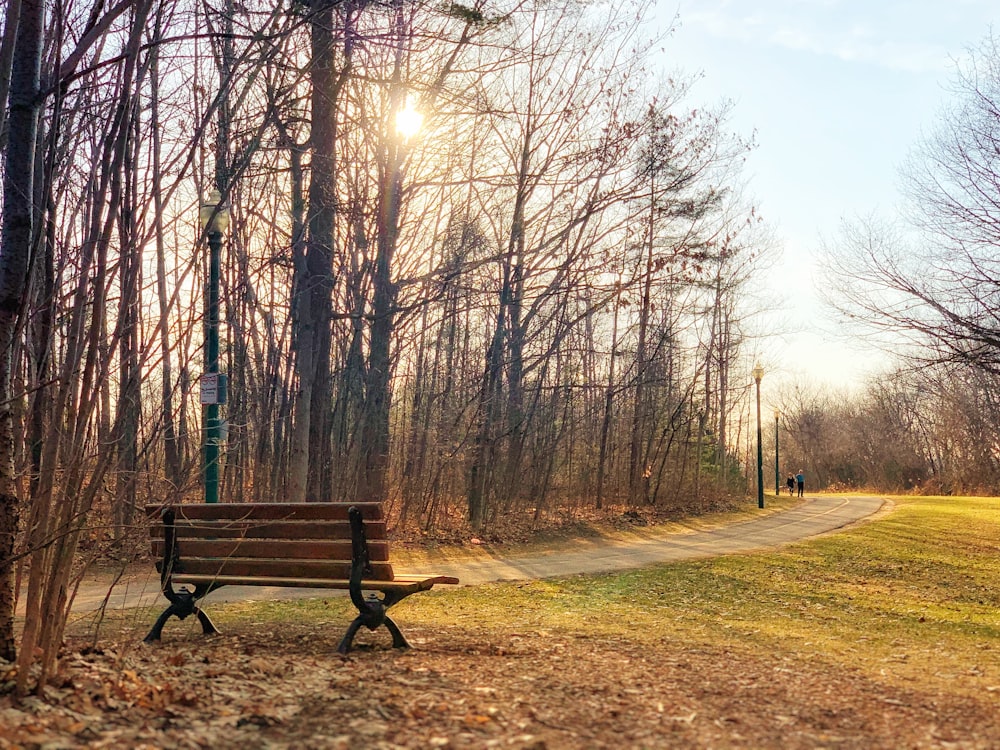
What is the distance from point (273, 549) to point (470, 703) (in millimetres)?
2509

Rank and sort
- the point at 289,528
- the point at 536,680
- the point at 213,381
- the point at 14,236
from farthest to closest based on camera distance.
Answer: the point at 213,381 < the point at 289,528 < the point at 536,680 < the point at 14,236

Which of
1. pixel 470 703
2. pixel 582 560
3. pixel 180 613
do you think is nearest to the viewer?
pixel 470 703

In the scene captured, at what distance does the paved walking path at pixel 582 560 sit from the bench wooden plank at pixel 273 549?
1.47 ft

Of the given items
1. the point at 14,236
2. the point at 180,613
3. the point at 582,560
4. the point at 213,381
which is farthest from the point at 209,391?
the point at 14,236

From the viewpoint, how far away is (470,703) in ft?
14.0

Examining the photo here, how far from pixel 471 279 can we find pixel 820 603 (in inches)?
372

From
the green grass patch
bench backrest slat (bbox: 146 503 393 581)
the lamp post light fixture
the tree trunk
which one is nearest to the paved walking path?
bench backrest slat (bbox: 146 503 393 581)

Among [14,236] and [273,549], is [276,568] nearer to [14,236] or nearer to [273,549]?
[273,549]

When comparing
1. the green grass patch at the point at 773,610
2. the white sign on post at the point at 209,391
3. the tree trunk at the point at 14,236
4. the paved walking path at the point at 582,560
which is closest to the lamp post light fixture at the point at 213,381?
the white sign on post at the point at 209,391

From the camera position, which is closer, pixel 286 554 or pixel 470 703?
pixel 470 703

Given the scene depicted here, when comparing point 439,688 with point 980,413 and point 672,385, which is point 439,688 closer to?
point 672,385

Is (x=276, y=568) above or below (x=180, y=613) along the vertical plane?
above

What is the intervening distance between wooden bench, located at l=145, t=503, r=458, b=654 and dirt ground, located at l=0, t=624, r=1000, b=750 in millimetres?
407

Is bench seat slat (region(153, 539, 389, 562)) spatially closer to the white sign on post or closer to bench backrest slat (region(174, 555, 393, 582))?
bench backrest slat (region(174, 555, 393, 582))
